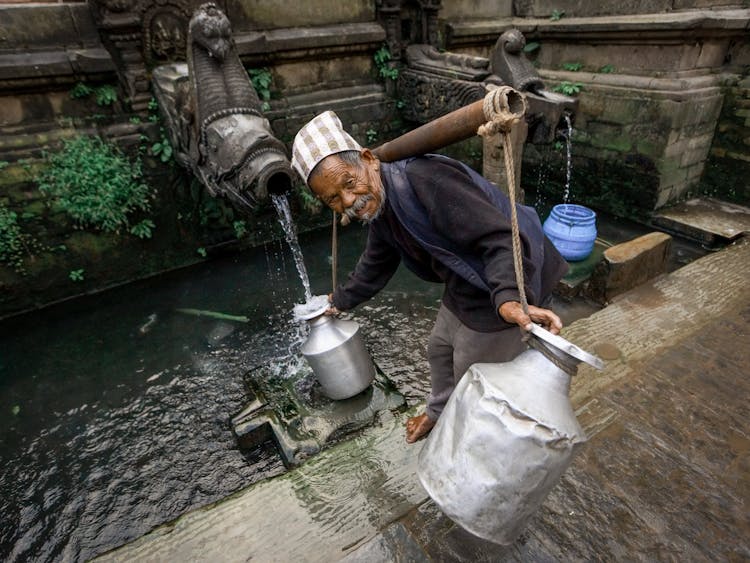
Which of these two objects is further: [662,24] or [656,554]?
[662,24]

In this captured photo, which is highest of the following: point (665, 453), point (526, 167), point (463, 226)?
point (463, 226)

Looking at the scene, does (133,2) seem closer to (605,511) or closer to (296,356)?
(296,356)

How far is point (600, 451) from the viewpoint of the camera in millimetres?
2432

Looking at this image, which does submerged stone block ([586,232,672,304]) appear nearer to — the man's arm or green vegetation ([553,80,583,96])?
the man's arm

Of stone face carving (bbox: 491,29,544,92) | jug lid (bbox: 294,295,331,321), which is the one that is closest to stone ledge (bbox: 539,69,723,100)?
stone face carving (bbox: 491,29,544,92)

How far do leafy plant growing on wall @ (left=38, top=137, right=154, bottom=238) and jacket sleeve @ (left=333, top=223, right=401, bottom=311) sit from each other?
376cm

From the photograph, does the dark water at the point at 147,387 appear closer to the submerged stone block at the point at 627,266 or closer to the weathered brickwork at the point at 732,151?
the submerged stone block at the point at 627,266

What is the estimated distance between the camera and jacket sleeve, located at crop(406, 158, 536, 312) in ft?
5.39

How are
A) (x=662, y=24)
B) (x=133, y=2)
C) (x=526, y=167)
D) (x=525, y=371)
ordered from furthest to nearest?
(x=526, y=167), (x=662, y=24), (x=133, y=2), (x=525, y=371)

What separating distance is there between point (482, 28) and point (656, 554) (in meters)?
7.81

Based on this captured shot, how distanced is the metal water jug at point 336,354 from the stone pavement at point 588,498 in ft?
1.38

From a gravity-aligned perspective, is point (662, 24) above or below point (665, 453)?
above

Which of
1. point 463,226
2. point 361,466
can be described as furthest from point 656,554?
point 463,226

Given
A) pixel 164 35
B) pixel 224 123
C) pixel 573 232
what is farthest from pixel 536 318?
pixel 164 35
